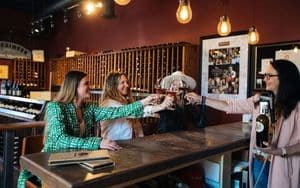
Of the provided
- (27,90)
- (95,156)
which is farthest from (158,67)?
(27,90)

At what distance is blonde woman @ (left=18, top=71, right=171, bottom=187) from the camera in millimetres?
1627

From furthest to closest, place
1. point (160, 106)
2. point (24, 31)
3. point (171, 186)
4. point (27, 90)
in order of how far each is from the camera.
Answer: point (24, 31)
point (27, 90)
point (160, 106)
point (171, 186)

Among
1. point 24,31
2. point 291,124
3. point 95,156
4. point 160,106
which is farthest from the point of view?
point 24,31

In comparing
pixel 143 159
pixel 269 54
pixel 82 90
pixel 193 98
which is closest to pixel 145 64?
pixel 269 54

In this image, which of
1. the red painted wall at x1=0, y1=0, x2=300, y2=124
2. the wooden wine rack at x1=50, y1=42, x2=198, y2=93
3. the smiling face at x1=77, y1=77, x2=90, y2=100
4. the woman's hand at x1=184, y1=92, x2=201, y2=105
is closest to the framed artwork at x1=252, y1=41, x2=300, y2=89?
the red painted wall at x1=0, y1=0, x2=300, y2=124

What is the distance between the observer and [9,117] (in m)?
4.89

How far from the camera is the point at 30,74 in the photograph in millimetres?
7934

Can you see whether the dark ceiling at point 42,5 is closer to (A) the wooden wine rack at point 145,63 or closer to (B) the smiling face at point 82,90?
(A) the wooden wine rack at point 145,63

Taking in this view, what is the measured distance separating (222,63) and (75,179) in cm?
360

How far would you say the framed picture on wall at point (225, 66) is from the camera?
4.08 m

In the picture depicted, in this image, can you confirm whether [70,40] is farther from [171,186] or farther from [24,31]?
[171,186]

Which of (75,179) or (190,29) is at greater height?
(190,29)

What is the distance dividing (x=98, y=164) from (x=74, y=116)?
0.70 metres

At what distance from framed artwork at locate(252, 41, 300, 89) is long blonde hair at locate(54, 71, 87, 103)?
2671 mm
